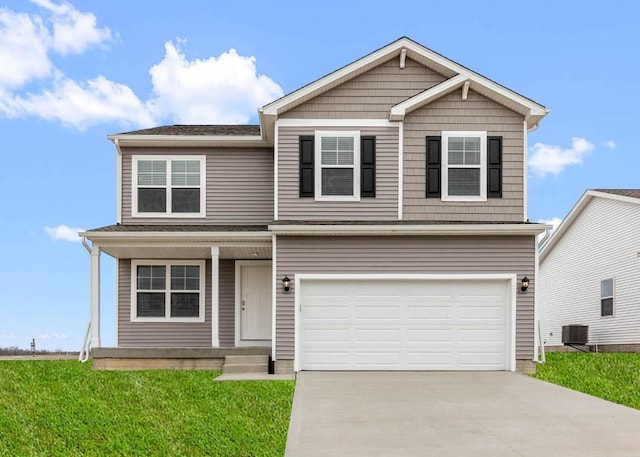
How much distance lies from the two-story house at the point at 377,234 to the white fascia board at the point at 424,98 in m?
0.03

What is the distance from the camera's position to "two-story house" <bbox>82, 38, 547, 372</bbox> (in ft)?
48.4

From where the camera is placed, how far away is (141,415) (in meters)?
9.20

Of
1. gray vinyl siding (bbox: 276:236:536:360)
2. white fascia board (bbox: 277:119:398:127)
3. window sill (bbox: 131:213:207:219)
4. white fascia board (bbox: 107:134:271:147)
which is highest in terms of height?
white fascia board (bbox: 277:119:398:127)

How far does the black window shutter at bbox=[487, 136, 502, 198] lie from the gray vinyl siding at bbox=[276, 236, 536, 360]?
3.76 feet

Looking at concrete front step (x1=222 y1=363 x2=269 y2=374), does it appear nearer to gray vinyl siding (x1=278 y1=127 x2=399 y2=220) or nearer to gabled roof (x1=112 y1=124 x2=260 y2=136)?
gray vinyl siding (x1=278 y1=127 x2=399 y2=220)

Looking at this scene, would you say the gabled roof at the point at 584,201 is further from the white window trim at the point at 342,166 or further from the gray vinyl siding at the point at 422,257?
the white window trim at the point at 342,166

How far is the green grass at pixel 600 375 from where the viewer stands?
456 inches

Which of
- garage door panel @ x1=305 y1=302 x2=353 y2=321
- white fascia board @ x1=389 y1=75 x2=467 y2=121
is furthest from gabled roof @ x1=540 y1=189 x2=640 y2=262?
garage door panel @ x1=305 y1=302 x2=353 y2=321

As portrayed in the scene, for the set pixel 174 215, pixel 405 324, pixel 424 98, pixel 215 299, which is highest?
pixel 424 98

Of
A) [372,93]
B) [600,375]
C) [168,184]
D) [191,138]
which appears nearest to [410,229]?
[372,93]

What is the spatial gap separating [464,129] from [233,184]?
5.74m

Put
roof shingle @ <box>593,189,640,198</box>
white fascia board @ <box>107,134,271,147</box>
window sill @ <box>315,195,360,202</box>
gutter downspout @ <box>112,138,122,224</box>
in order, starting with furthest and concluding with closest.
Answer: roof shingle @ <box>593,189,640,198</box> → gutter downspout @ <box>112,138,122,224</box> → white fascia board @ <box>107,134,271,147</box> → window sill @ <box>315,195,360,202</box>

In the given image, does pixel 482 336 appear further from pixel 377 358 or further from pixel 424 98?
pixel 424 98

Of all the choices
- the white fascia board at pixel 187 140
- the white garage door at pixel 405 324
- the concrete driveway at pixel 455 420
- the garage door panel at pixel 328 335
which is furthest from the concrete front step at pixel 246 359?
the white fascia board at pixel 187 140
